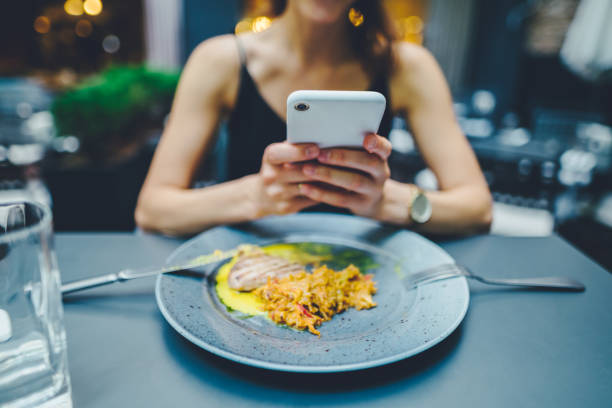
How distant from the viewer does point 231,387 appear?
1.98ft

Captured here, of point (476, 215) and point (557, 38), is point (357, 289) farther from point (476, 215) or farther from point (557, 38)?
point (557, 38)

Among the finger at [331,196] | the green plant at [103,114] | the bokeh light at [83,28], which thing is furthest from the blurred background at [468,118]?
the bokeh light at [83,28]

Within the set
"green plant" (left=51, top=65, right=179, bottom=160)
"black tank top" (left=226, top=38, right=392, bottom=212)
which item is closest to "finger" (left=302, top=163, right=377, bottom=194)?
"black tank top" (left=226, top=38, right=392, bottom=212)

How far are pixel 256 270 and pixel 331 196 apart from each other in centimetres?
36

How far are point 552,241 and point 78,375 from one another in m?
1.28

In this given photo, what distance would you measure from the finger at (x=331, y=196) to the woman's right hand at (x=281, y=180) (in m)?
0.03

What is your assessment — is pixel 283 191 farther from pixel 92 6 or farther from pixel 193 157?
pixel 92 6

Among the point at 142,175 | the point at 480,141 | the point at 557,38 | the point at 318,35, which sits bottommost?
the point at 142,175

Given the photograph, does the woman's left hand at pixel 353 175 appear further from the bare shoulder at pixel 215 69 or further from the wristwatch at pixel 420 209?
the bare shoulder at pixel 215 69

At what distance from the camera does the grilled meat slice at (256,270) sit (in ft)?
2.84

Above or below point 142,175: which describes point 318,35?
above

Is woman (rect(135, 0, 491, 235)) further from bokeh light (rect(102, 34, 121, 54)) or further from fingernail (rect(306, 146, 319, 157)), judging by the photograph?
bokeh light (rect(102, 34, 121, 54))

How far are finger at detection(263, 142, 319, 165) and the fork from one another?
1.25 ft

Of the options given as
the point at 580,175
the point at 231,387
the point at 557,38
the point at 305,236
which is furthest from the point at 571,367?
the point at 557,38
